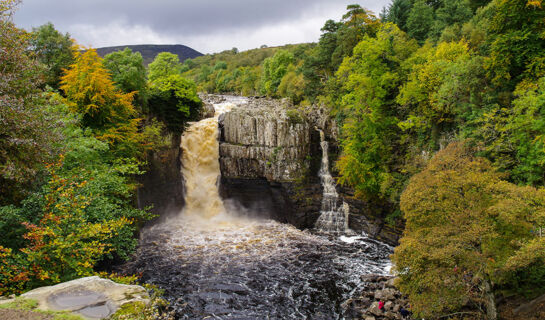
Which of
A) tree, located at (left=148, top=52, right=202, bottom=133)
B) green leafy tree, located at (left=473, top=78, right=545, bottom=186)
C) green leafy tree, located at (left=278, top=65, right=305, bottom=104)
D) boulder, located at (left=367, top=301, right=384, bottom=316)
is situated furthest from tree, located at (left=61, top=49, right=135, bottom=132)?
green leafy tree, located at (left=278, top=65, right=305, bottom=104)

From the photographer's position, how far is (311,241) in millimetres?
23016

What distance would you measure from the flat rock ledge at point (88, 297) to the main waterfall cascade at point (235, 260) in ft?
19.3

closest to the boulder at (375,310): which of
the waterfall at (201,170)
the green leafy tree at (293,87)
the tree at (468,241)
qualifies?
the tree at (468,241)

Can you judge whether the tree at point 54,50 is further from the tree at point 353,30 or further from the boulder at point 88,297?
the tree at point 353,30

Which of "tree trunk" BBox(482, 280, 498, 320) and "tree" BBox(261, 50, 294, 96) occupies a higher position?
"tree" BBox(261, 50, 294, 96)

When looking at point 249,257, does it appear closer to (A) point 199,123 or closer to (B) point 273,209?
(B) point 273,209

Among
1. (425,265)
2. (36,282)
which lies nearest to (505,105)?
(425,265)

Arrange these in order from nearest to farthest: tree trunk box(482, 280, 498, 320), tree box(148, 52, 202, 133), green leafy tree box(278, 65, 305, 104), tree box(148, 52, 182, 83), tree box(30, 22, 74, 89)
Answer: tree trunk box(482, 280, 498, 320) → tree box(30, 22, 74, 89) → tree box(148, 52, 202, 133) → tree box(148, 52, 182, 83) → green leafy tree box(278, 65, 305, 104)

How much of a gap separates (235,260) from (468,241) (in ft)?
45.0

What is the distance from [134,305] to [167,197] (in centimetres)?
1879

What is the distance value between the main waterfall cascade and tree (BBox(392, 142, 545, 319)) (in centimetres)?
535

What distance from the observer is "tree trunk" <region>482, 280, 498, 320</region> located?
407 inches

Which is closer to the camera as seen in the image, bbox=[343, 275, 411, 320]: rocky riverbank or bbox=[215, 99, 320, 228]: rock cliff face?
bbox=[343, 275, 411, 320]: rocky riverbank

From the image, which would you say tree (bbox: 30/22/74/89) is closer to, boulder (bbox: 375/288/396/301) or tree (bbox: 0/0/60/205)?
tree (bbox: 0/0/60/205)
